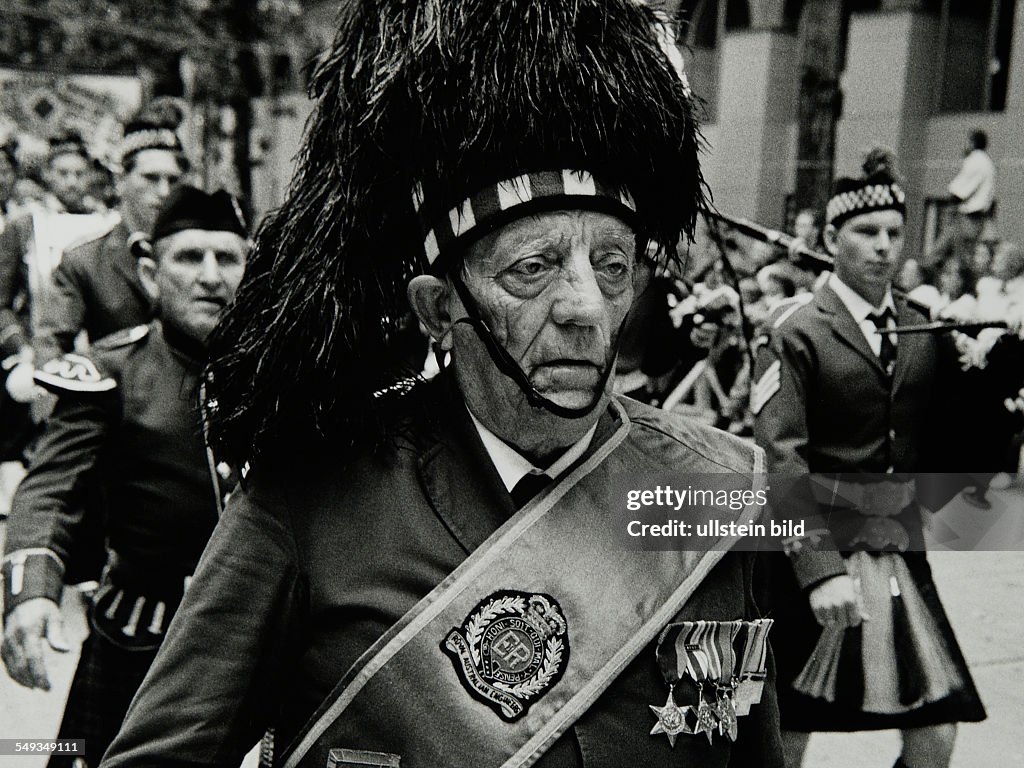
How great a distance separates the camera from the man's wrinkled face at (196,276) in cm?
339

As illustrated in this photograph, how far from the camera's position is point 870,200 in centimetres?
421

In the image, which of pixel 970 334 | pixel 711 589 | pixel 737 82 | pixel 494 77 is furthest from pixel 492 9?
pixel 737 82

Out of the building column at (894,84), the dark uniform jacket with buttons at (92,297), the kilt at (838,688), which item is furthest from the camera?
the building column at (894,84)

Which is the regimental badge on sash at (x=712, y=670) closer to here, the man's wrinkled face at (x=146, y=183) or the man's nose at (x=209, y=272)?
the man's nose at (x=209, y=272)

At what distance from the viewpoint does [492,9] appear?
5.78 ft

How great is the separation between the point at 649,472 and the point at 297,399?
1.67 ft

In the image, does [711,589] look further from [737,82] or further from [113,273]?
[737,82]

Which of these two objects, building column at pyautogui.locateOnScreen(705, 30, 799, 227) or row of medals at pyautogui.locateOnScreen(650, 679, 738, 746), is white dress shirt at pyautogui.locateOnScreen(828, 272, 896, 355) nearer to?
row of medals at pyautogui.locateOnScreen(650, 679, 738, 746)

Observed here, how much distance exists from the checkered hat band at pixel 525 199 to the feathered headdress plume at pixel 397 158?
0.01 metres

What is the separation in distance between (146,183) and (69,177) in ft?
14.0

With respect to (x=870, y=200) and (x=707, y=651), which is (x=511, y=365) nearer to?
(x=707, y=651)

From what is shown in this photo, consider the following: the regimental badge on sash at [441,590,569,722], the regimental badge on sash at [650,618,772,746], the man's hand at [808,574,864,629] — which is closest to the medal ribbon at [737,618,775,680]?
the regimental badge on sash at [650,618,772,746]

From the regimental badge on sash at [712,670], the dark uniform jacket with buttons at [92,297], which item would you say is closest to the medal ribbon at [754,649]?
the regimental badge on sash at [712,670]

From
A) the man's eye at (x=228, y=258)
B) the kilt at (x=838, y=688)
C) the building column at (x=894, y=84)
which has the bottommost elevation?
the kilt at (x=838, y=688)
